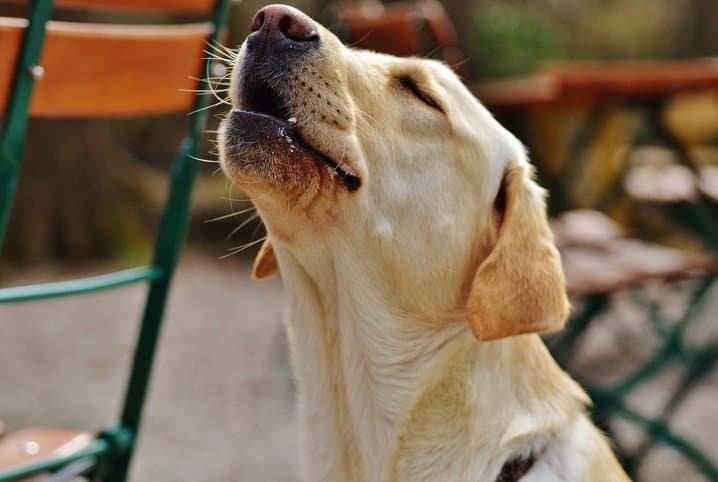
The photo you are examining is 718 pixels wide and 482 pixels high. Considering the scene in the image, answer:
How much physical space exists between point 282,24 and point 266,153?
25 centimetres

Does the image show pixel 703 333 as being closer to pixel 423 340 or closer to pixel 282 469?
pixel 282 469

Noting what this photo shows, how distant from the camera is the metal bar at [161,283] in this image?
8.29 ft

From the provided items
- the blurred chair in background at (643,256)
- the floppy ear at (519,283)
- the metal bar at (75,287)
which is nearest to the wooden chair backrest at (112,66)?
the metal bar at (75,287)

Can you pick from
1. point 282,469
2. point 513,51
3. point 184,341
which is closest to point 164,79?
point 282,469

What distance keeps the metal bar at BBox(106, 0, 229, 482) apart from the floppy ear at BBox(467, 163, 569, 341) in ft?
3.17

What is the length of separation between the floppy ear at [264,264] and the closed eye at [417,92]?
553mm

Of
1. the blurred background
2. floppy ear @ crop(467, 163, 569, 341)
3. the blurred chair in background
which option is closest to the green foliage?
the blurred background

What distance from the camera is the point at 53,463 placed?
218 cm

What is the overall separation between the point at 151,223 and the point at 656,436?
18.4 feet

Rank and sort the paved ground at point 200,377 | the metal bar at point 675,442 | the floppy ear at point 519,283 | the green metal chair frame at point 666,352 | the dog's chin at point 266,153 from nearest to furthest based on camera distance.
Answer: the dog's chin at point 266,153
the floppy ear at point 519,283
the metal bar at point 675,442
the green metal chair frame at point 666,352
the paved ground at point 200,377

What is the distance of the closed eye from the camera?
6.70 feet

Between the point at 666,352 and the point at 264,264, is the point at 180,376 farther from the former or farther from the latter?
the point at 264,264

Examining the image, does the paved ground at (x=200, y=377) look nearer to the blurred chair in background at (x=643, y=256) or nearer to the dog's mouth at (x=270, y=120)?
the blurred chair in background at (x=643, y=256)

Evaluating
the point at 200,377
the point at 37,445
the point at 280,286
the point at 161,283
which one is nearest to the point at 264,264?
the point at 161,283
